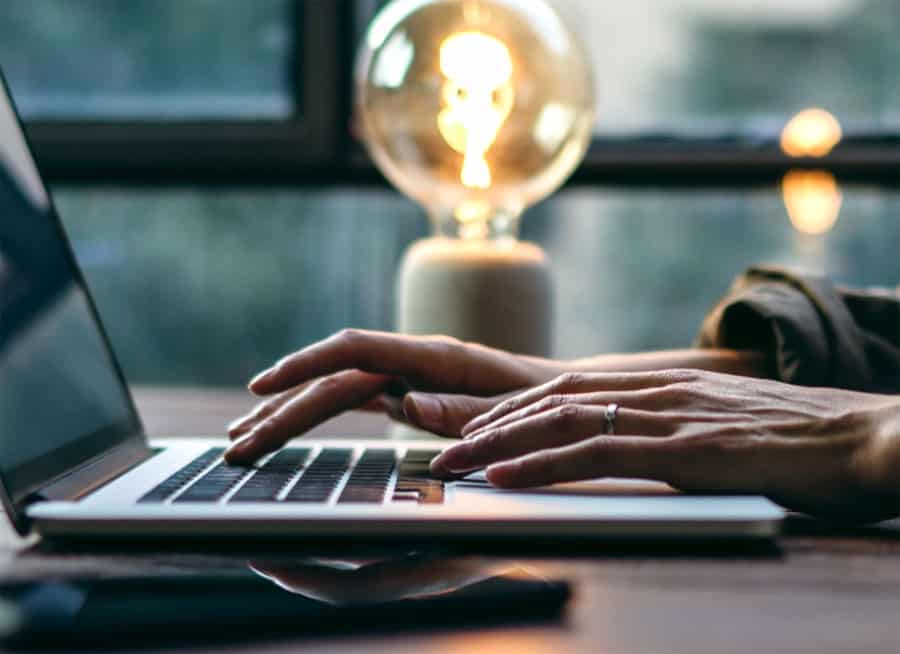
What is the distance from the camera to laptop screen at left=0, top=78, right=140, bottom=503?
547mm

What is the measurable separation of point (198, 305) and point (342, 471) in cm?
101

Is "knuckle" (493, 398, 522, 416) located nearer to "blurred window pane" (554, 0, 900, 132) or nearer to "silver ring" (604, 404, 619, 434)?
"silver ring" (604, 404, 619, 434)

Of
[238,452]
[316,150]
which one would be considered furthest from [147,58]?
[238,452]

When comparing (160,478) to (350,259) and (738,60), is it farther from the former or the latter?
(738,60)

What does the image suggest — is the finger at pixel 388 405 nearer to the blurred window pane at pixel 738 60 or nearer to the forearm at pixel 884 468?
the forearm at pixel 884 468

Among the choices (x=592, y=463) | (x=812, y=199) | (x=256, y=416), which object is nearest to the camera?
(x=592, y=463)

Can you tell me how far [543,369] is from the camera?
0.77 meters

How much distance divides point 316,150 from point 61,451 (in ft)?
3.13

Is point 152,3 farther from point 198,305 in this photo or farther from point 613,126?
point 613,126

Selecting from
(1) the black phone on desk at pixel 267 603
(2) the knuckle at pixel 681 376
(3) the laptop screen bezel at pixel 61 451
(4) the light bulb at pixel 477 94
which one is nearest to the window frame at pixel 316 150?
(4) the light bulb at pixel 477 94

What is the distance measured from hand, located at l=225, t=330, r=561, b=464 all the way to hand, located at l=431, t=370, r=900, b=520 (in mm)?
80

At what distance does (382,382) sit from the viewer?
76 centimetres

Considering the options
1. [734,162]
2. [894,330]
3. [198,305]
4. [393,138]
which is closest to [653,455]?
[894,330]

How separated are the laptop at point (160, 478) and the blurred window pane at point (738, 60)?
878 millimetres
